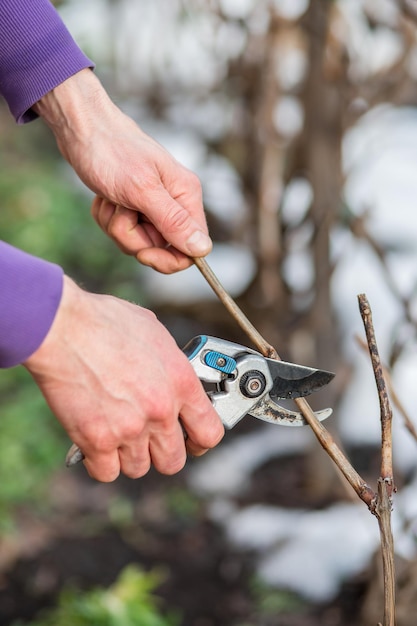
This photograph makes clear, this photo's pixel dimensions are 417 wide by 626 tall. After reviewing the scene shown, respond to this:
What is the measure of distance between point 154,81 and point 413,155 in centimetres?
238

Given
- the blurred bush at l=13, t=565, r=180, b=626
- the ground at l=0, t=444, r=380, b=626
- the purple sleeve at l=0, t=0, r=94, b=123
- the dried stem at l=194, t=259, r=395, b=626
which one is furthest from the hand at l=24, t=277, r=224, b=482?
the ground at l=0, t=444, r=380, b=626

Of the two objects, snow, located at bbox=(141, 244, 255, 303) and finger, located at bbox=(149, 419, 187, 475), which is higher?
finger, located at bbox=(149, 419, 187, 475)

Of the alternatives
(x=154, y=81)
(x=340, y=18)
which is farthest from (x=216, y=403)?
(x=154, y=81)

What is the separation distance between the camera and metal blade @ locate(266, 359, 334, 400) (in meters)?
1.47

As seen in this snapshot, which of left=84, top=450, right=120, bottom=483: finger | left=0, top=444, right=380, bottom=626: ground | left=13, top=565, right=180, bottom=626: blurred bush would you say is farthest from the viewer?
left=0, top=444, right=380, bottom=626: ground

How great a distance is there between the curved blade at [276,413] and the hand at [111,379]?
0.21m

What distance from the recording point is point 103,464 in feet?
4.28

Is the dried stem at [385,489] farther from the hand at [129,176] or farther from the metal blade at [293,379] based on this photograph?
the hand at [129,176]

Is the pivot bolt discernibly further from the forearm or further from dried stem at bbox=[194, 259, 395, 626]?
the forearm

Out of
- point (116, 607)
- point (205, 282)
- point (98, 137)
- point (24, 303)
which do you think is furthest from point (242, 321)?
point (205, 282)

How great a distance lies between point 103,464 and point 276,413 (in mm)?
362

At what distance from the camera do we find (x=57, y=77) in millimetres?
1673

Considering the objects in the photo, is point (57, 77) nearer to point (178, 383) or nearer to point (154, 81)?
point (178, 383)

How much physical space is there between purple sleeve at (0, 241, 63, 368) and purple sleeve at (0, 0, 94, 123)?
0.59 meters
